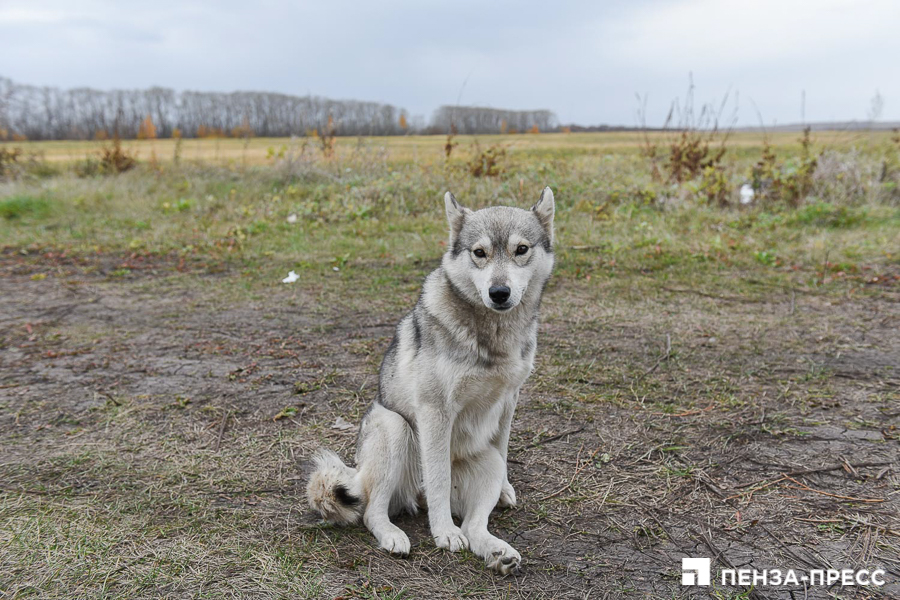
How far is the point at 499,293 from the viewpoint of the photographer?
2.80 m

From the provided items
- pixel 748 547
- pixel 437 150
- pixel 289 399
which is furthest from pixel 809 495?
pixel 437 150

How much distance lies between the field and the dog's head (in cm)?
133

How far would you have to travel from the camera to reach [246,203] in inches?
487

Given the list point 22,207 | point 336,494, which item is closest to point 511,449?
point 336,494

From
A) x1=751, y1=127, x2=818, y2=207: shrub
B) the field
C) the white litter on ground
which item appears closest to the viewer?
the field

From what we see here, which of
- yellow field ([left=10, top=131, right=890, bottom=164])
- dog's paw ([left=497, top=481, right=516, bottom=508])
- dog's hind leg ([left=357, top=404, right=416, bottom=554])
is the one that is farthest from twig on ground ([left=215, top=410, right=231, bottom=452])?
yellow field ([left=10, top=131, right=890, bottom=164])

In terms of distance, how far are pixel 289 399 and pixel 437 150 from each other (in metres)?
9.49

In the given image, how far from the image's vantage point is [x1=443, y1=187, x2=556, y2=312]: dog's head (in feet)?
9.35

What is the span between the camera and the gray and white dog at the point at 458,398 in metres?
2.92

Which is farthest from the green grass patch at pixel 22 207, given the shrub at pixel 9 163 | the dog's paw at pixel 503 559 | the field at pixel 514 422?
the dog's paw at pixel 503 559

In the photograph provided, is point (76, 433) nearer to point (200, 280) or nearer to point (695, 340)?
point (200, 280)

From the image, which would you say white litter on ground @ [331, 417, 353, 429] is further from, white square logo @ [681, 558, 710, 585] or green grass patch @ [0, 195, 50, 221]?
green grass patch @ [0, 195, 50, 221]

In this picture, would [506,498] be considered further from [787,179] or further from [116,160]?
[116,160]

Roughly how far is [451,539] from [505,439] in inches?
25.1
